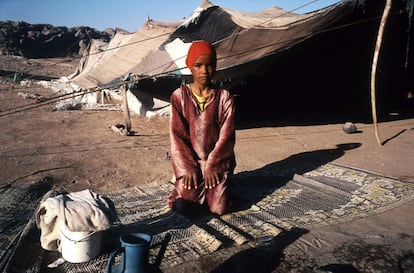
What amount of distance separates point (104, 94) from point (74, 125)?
2997 millimetres

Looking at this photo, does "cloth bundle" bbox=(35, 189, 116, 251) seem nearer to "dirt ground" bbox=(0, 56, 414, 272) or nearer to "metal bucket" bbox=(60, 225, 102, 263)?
"metal bucket" bbox=(60, 225, 102, 263)

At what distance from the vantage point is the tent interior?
6660 mm

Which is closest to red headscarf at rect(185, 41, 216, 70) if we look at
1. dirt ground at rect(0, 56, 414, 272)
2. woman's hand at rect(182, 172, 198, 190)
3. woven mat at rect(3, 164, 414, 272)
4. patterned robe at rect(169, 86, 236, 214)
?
patterned robe at rect(169, 86, 236, 214)

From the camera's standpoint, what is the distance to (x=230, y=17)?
859 cm

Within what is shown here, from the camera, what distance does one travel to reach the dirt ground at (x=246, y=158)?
9.20ft

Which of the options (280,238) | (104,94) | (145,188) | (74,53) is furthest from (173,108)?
(74,53)

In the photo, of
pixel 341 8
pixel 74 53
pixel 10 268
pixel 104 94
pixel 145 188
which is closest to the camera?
pixel 10 268

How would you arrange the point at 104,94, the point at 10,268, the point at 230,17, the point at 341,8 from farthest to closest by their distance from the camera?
the point at 104,94
the point at 230,17
the point at 341,8
the point at 10,268

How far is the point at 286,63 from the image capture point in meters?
7.38

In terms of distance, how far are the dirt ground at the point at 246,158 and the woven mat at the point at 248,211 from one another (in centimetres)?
16

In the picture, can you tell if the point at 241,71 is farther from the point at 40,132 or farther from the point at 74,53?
the point at 74,53

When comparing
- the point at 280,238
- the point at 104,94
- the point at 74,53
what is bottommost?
the point at 280,238

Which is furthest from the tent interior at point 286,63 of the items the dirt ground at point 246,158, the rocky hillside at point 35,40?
the rocky hillside at point 35,40

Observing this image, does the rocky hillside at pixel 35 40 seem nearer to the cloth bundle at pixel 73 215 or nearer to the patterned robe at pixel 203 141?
the patterned robe at pixel 203 141
